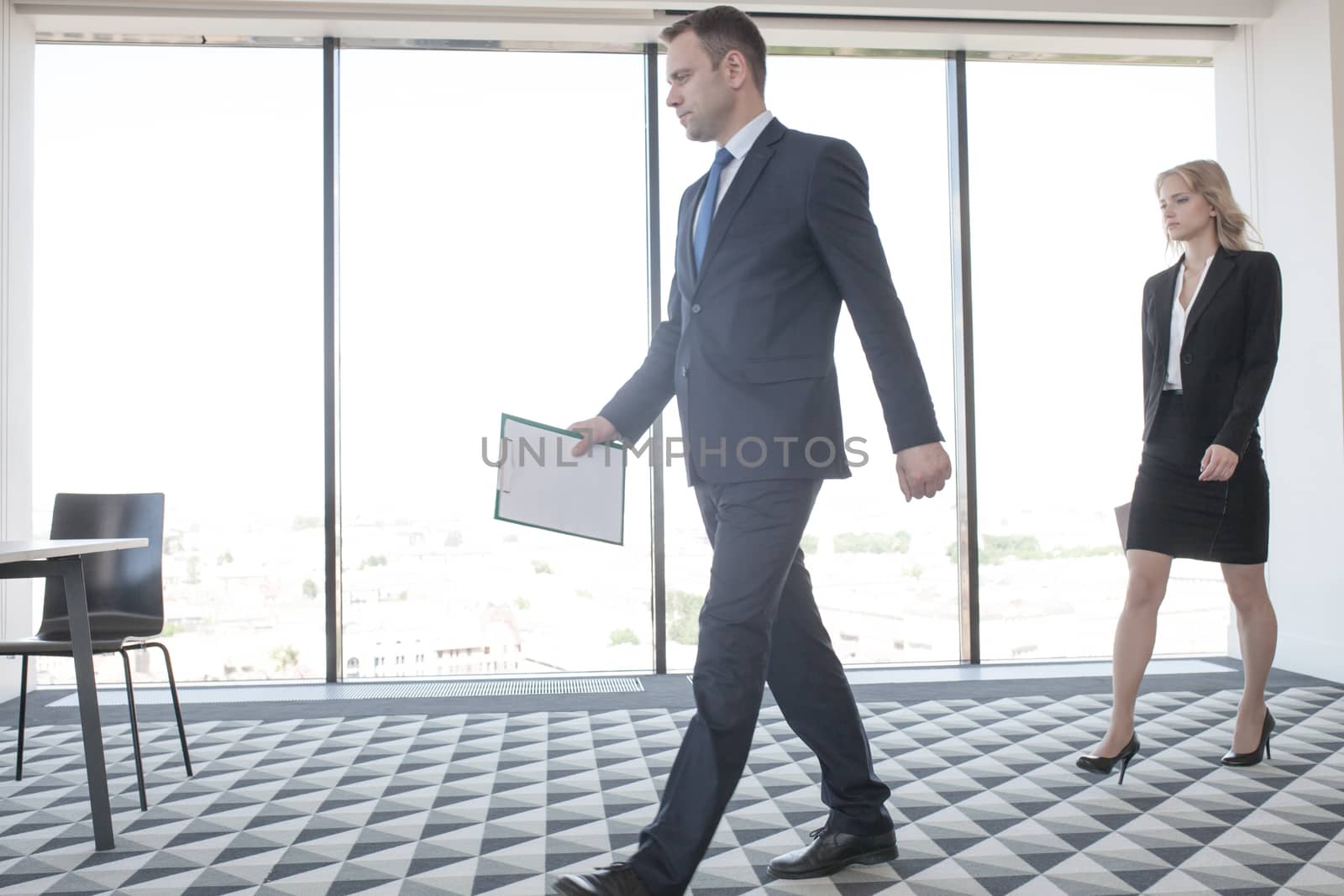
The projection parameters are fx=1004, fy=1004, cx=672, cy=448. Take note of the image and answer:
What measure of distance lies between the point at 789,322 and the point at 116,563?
2.15 meters

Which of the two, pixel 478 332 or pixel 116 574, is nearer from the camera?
pixel 116 574

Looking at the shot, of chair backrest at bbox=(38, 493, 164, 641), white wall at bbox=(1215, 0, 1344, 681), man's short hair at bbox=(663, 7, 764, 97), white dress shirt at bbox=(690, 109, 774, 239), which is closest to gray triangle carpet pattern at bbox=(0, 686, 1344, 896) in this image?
chair backrest at bbox=(38, 493, 164, 641)

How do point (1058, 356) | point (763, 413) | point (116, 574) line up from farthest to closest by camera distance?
point (1058, 356) < point (116, 574) < point (763, 413)

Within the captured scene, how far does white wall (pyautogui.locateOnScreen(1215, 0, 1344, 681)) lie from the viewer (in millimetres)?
3824

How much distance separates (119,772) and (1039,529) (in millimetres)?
3553

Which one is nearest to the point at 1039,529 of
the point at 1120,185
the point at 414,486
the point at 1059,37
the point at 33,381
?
the point at 1120,185

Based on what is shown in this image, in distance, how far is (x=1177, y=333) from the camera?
2510mm

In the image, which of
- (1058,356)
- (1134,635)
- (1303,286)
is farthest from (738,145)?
(1303,286)

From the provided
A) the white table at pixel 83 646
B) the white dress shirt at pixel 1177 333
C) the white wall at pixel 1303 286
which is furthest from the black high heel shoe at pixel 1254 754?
the white table at pixel 83 646

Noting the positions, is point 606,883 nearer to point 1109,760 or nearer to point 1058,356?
point 1109,760

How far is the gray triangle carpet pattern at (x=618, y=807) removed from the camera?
73.2 inches

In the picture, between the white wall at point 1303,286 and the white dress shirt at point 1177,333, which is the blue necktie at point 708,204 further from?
the white wall at point 1303,286

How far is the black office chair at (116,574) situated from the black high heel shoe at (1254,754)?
2688 millimetres

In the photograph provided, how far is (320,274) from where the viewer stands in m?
4.15
